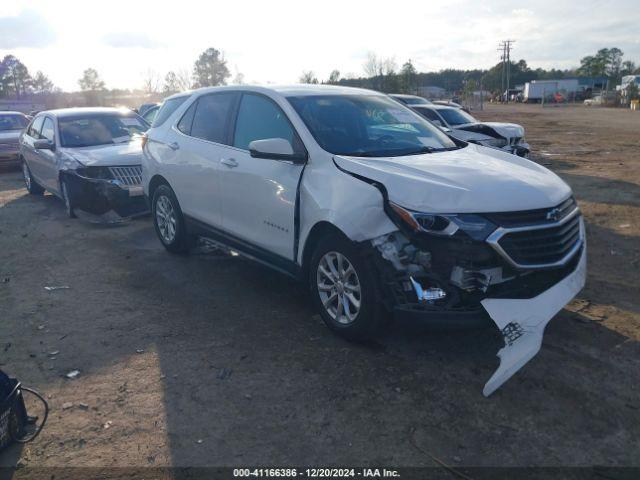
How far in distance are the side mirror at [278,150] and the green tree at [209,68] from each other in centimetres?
5297

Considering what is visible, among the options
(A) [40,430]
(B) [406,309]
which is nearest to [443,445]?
(B) [406,309]

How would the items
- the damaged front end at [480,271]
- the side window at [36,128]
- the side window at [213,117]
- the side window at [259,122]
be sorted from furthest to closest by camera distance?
the side window at [36,128] < the side window at [213,117] < the side window at [259,122] < the damaged front end at [480,271]

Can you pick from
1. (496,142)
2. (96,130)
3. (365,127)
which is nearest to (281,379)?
(365,127)

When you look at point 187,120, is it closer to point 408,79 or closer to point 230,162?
point 230,162

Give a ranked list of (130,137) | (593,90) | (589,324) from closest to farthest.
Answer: (589,324), (130,137), (593,90)

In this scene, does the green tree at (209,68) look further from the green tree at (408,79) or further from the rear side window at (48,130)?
the rear side window at (48,130)

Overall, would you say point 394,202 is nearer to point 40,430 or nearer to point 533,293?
point 533,293

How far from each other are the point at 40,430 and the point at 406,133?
12.0 feet

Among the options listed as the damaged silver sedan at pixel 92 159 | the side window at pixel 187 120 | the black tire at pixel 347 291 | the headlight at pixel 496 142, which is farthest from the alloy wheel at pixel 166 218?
the headlight at pixel 496 142

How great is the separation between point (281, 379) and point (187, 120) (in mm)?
3548

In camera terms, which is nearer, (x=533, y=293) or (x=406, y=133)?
(x=533, y=293)

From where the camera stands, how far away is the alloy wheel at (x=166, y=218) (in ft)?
21.2

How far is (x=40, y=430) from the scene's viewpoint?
10.8 feet

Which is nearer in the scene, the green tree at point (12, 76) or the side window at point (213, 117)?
the side window at point (213, 117)
